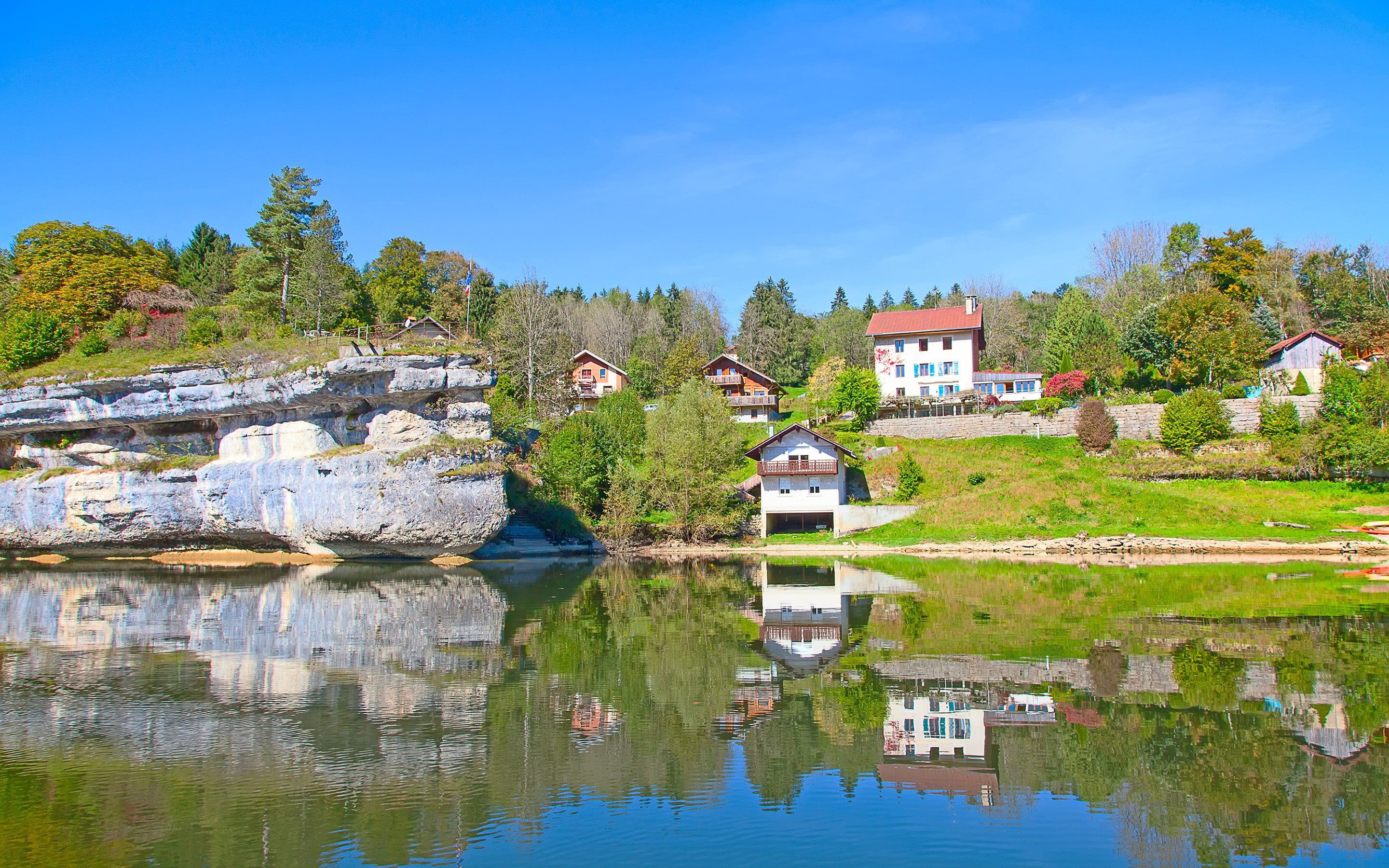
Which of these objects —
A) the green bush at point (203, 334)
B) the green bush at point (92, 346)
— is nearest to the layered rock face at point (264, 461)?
the green bush at point (92, 346)

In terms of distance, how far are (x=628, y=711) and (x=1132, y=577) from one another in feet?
82.9

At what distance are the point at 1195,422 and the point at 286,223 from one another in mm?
63565

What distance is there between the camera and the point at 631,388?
65.9 metres

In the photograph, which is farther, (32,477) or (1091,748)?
(32,477)

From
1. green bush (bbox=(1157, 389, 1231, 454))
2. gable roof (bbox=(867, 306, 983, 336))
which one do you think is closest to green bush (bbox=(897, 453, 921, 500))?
green bush (bbox=(1157, 389, 1231, 454))

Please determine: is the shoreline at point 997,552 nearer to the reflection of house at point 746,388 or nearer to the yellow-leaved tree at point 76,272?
the yellow-leaved tree at point 76,272

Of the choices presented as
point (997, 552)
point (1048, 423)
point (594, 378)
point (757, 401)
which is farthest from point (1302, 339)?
point (594, 378)

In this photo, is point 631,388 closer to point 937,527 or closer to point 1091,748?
point 937,527

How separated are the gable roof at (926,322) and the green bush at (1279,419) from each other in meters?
21.6

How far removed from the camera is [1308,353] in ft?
176

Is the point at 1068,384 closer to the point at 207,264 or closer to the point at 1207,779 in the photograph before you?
the point at 1207,779

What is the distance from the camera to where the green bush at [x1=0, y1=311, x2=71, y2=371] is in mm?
49344

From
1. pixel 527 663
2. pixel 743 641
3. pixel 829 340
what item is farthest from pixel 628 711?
pixel 829 340

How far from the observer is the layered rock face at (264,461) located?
4291 cm
